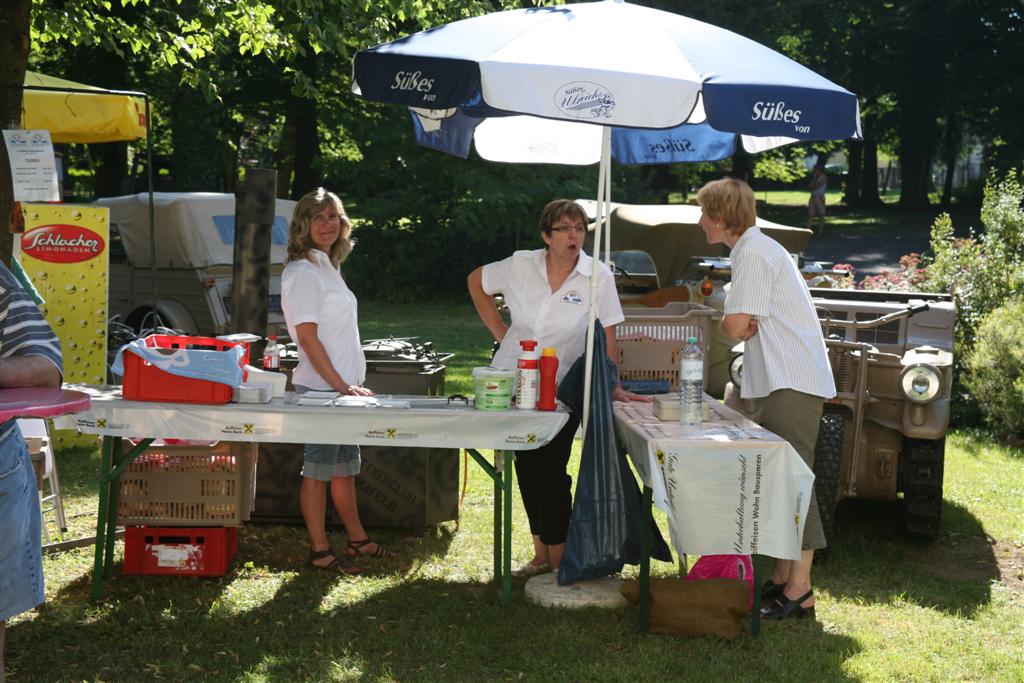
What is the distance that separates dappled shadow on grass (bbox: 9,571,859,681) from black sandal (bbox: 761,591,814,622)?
9 cm

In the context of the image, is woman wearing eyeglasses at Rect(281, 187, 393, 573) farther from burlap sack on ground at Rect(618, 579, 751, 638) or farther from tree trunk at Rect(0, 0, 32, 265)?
tree trunk at Rect(0, 0, 32, 265)

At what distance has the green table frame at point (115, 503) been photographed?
520 cm

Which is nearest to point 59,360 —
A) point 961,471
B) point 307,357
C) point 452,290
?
point 307,357

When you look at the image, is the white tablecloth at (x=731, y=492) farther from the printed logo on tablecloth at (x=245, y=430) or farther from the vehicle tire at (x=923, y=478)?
the vehicle tire at (x=923, y=478)

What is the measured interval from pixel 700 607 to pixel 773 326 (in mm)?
1275

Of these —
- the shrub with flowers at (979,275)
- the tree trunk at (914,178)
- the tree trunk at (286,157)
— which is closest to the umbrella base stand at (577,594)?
the shrub with flowers at (979,275)

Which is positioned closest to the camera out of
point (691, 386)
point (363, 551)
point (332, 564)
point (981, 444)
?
point (691, 386)

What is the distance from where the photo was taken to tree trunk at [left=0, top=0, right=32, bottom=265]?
20.6 feet

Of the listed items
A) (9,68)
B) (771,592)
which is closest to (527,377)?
(771,592)

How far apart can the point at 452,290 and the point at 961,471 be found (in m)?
14.8

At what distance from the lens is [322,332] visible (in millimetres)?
5547

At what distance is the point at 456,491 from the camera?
675 centimetres

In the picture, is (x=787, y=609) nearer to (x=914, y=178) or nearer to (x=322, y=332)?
(x=322, y=332)

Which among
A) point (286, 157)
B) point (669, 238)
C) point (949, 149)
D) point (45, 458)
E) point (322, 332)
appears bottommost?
point (45, 458)
